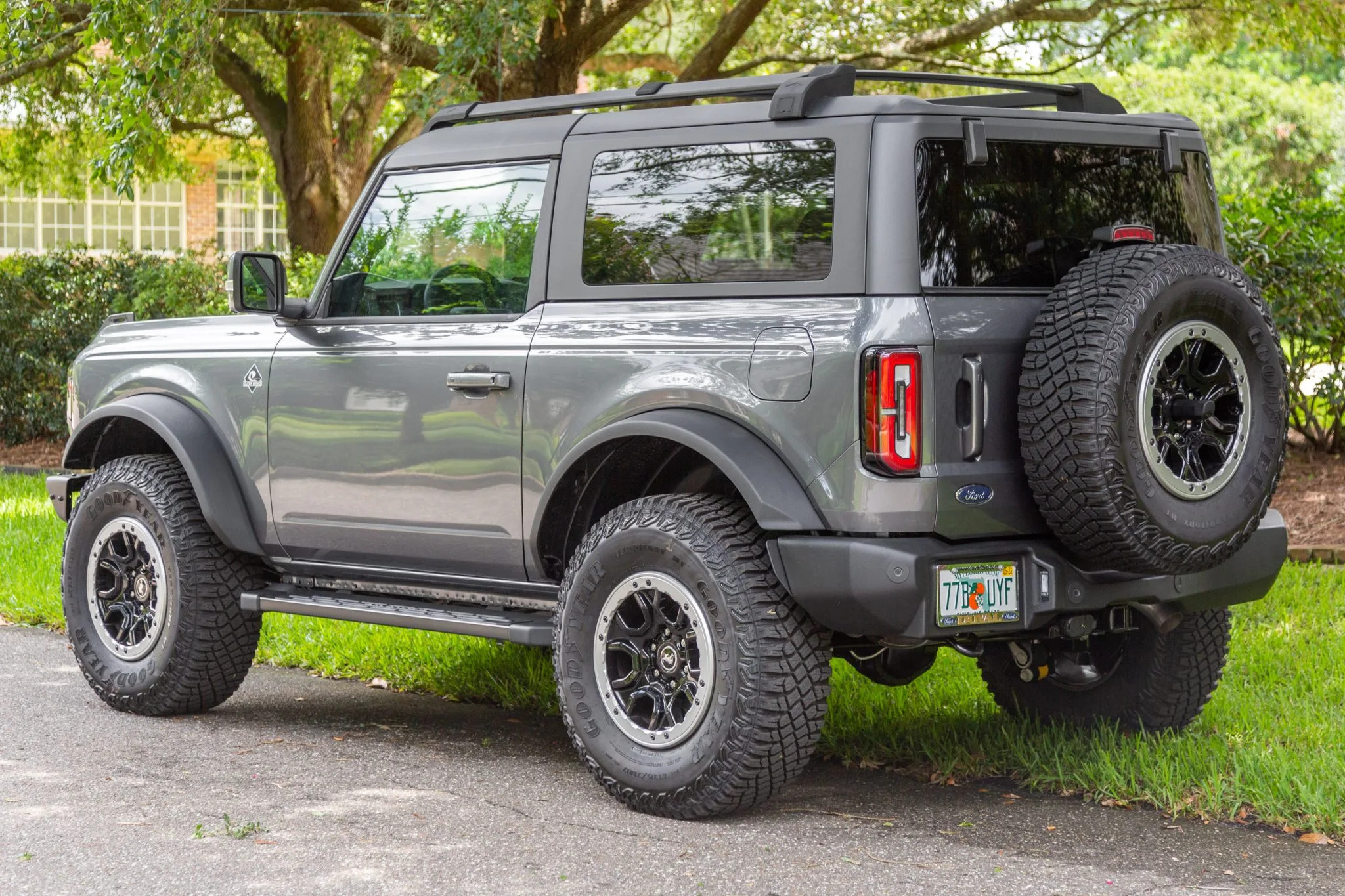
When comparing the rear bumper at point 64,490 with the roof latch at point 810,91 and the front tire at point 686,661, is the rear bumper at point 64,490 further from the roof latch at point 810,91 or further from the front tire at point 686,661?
the roof latch at point 810,91

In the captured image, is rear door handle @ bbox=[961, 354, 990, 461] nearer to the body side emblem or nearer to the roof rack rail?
the roof rack rail

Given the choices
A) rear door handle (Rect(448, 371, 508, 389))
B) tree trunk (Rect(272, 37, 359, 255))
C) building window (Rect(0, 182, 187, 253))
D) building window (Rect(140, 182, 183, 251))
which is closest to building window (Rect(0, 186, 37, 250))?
building window (Rect(0, 182, 187, 253))

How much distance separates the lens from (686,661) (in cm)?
491

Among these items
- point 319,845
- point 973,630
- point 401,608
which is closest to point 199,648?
point 401,608

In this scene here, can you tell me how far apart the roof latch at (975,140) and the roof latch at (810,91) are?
0.36 meters

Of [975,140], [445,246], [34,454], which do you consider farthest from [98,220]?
[975,140]

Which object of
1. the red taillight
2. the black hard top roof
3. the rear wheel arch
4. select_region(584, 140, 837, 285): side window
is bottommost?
the rear wheel arch

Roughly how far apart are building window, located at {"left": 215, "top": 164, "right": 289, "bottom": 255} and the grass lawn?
22271 millimetres

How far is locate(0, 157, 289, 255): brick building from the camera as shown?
2897 cm

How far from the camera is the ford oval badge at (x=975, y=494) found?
4551 millimetres

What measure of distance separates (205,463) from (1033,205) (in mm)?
3204

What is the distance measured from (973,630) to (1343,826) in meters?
1.22

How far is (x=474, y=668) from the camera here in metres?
7.00

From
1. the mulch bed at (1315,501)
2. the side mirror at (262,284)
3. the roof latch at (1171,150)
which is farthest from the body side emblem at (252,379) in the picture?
the mulch bed at (1315,501)
